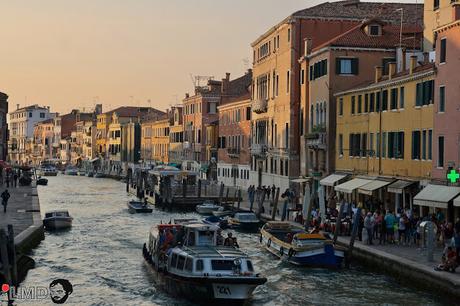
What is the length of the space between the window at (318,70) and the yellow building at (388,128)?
2.32 m

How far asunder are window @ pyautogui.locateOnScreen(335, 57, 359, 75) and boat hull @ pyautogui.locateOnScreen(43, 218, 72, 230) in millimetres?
15425

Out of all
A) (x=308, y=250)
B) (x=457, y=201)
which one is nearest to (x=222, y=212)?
(x=308, y=250)

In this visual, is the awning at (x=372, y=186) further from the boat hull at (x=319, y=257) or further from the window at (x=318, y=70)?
the window at (x=318, y=70)

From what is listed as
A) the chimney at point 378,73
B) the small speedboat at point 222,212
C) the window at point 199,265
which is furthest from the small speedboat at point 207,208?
the window at point 199,265

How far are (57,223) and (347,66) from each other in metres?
16.4

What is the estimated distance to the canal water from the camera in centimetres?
2311

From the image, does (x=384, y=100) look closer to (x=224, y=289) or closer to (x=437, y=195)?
(x=437, y=195)

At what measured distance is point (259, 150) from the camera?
199 ft

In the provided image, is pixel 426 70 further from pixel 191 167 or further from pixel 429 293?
pixel 191 167

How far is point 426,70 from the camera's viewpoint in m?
32.6

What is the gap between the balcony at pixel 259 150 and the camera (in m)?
59.5

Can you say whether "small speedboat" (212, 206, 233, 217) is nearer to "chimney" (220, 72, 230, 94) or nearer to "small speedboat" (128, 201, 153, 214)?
"small speedboat" (128, 201, 153, 214)

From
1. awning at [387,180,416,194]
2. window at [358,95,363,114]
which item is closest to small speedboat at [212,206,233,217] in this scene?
window at [358,95,363,114]

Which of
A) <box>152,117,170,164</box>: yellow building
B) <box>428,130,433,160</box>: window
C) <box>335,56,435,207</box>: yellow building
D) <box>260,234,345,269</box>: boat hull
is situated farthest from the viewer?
<box>152,117,170,164</box>: yellow building
